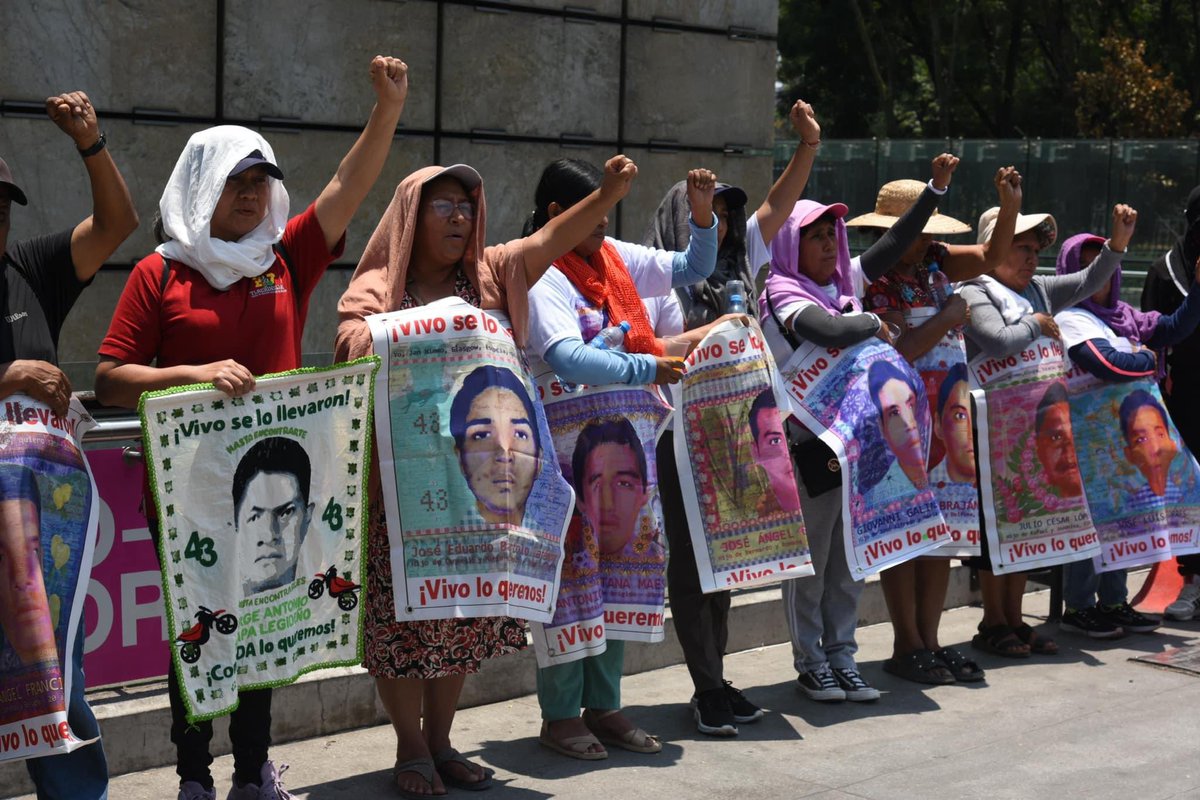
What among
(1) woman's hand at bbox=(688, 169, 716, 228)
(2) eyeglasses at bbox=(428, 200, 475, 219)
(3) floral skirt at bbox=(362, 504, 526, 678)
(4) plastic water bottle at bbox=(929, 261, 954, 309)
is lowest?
(3) floral skirt at bbox=(362, 504, 526, 678)

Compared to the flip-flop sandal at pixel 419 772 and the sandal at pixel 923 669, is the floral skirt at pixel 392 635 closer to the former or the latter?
the flip-flop sandal at pixel 419 772

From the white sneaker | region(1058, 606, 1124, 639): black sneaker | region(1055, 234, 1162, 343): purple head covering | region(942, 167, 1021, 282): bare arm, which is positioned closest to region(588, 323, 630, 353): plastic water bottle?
region(942, 167, 1021, 282): bare arm

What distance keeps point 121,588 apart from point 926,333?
3302 millimetres

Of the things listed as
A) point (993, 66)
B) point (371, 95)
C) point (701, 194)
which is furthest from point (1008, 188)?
point (993, 66)

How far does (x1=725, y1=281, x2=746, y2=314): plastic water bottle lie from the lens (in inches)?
232

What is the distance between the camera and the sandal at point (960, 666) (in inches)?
262

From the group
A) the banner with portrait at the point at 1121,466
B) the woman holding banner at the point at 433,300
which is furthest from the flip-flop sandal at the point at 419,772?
the banner with portrait at the point at 1121,466

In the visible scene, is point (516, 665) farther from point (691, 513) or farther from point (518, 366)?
point (518, 366)

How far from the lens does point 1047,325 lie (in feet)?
22.6

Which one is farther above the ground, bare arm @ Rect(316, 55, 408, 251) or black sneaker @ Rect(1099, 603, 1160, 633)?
bare arm @ Rect(316, 55, 408, 251)

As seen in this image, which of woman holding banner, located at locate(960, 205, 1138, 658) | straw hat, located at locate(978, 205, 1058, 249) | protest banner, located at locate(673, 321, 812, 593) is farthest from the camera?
straw hat, located at locate(978, 205, 1058, 249)

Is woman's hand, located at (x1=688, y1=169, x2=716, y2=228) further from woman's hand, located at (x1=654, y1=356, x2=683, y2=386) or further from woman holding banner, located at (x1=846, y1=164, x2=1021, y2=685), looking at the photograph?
woman holding banner, located at (x1=846, y1=164, x2=1021, y2=685)

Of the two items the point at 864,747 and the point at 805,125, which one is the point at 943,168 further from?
the point at 864,747

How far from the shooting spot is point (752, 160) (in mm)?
8992
